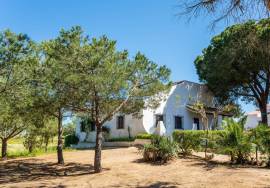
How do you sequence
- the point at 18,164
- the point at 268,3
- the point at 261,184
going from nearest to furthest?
1. the point at 268,3
2. the point at 261,184
3. the point at 18,164

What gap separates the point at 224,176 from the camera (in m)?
11.7

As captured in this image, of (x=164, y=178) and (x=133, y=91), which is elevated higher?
(x=133, y=91)

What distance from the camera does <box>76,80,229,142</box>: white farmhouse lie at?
92.6ft

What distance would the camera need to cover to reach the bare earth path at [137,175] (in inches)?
439

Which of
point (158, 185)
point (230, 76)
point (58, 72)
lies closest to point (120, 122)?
point (230, 76)

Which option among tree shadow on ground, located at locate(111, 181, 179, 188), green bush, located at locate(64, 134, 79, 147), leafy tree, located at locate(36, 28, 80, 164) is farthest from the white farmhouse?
tree shadow on ground, located at locate(111, 181, 179, 188)

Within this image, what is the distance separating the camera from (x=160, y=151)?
16.3m

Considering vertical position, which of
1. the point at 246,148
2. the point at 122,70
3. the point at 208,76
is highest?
the point at 208,76

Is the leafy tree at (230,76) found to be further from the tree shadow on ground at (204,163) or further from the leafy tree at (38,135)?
the leafy tree at (38,135)

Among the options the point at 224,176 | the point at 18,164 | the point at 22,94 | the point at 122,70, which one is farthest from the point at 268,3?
the point at 18,164

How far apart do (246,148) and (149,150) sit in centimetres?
474

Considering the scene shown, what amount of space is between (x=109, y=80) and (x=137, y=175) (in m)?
4.05

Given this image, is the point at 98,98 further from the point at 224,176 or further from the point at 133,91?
the point at 224,176

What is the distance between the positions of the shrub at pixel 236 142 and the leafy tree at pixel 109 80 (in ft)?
12.2
